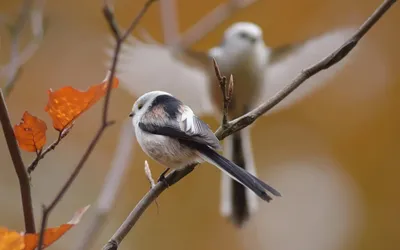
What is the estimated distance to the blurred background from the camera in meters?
3.94

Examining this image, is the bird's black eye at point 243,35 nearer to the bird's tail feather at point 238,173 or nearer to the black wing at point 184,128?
the black wing at point 184,128

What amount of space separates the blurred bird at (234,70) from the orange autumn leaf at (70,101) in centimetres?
167

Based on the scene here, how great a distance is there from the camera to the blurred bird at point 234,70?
2740mm

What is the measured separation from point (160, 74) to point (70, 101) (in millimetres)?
2047

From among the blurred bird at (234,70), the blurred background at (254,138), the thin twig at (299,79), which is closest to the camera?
the thin twig at (299,79)

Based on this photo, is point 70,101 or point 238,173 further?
point 238,173

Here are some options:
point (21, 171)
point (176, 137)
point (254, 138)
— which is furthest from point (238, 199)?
point (254, 138)

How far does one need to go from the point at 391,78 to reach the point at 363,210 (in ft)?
2.98

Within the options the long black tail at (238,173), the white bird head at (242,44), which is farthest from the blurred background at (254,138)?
the long black tail at (238,173)

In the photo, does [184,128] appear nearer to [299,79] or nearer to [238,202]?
[299,79]

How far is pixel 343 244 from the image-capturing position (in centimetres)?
445

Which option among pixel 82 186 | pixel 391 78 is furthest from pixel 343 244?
pixel 82 186

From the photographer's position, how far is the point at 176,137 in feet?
4.28

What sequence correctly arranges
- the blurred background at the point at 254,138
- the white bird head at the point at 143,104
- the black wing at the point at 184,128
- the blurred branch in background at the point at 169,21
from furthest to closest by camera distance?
the blurred background at the point at 254,138, the blurred branch in background at the point at 169,21, the white bird head at the point at 143,104, the black wing at the point at 184,128
